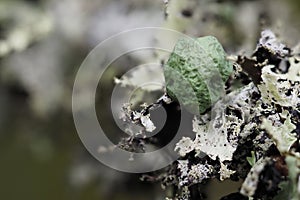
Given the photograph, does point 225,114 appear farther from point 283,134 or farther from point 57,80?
point 57,80

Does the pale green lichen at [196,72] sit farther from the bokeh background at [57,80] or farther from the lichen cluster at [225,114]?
the bokeh background at [57,80]

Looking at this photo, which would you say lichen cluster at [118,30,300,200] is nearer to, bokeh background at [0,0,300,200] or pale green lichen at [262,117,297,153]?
pale green lichen at [262,117,297,153]

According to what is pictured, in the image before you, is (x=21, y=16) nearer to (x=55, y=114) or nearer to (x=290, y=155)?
(x=55, y=114)

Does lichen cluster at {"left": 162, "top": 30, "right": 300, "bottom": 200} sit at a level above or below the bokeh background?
below

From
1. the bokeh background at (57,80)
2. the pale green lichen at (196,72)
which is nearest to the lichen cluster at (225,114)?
the pale green lichen at (196,72)

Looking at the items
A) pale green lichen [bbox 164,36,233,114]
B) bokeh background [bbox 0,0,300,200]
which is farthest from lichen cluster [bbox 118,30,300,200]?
bokeh background [bbox 0,0,300,200]

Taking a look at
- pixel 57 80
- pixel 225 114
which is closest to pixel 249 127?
pixel 225 114
